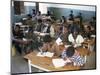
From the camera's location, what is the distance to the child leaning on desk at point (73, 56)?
2.22m

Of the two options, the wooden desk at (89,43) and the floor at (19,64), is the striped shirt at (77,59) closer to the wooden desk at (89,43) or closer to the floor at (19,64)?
the wooden desk at (89,43)

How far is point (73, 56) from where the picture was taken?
2248 millimetres

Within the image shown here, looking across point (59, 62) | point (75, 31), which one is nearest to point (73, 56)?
point (59, 62)

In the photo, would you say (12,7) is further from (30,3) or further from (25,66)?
(25,66)

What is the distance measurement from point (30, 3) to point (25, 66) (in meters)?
0.65

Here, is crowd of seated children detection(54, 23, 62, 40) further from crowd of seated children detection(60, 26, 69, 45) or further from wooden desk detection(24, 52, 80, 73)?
wooden desk detection(24, 52, 80, 73)

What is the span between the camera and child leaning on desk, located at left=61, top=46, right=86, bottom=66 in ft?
7.27

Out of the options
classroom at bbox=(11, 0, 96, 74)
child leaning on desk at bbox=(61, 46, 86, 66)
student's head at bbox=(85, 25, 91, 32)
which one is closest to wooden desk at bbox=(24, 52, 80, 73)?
classroom at bbox=(11, 0, 96, 74)

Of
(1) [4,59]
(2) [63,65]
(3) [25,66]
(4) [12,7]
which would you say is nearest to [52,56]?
(2) [63,65]

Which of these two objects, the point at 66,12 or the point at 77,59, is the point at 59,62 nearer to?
the point at 77,59

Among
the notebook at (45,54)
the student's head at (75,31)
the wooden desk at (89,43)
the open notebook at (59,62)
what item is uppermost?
the student's head at (75,31)

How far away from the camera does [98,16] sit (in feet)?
7.88

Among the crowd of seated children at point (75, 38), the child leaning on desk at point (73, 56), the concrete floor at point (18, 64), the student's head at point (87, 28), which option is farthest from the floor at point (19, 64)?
the student's head at point (87, 28)

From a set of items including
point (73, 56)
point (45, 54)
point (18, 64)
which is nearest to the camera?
point (18, 64)
